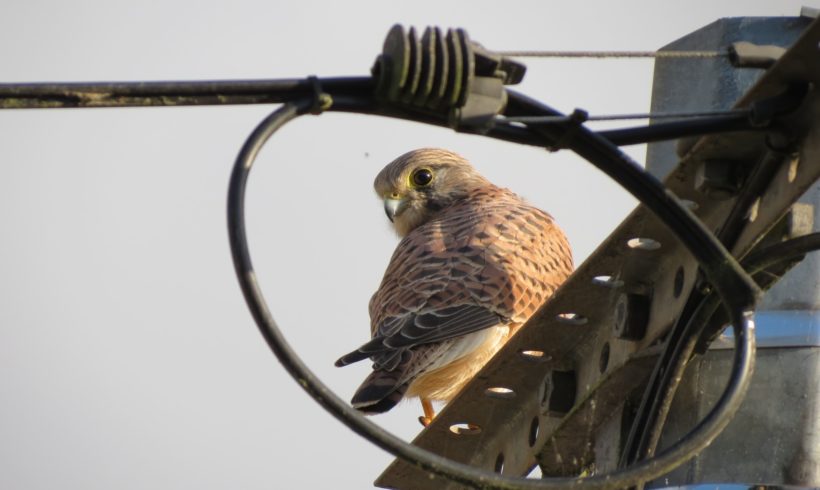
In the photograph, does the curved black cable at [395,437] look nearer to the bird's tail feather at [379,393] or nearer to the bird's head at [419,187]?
the bird's tail feather at [379,393]

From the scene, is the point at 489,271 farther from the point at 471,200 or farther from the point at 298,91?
the point at 298,91

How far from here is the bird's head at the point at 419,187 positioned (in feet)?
30.5

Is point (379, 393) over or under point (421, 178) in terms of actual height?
under

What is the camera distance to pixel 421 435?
5512mm

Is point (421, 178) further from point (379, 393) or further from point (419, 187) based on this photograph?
point (379, 393)

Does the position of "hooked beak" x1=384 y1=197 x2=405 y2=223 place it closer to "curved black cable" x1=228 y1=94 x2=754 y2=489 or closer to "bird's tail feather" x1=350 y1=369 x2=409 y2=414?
"bird's tail feather" x1=350 y1=369 x2=409 y2=414

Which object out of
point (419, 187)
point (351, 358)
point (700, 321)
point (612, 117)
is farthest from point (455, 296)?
point (612, 117)

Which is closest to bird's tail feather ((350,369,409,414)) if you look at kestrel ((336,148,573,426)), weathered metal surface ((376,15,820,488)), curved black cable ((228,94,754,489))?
kestrel ((336,148,573,426))

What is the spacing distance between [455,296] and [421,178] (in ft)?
8.06

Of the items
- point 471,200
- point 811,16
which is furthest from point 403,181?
point 811,16

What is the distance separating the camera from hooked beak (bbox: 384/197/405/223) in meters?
9.31

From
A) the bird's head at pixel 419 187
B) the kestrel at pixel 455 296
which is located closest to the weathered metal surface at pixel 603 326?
the kestrel at pixel 455 296

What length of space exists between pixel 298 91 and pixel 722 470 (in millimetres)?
1960

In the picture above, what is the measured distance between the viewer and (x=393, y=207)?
9312 millimetres
